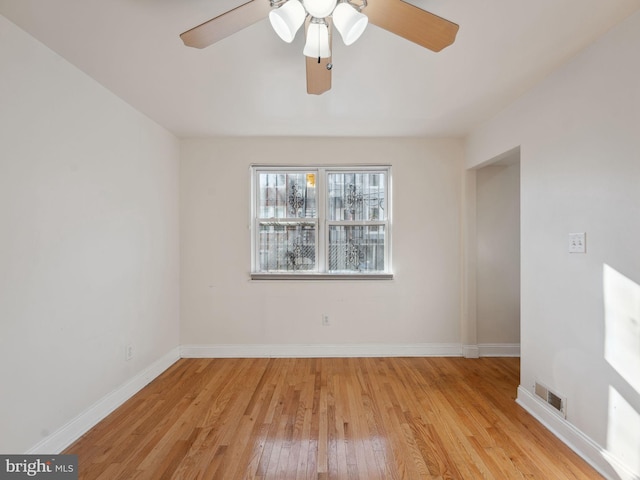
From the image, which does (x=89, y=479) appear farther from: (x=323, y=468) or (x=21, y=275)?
(x=323, y=468)

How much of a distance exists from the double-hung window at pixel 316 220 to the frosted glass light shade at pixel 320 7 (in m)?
2.29

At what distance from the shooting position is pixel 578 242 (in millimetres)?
1889

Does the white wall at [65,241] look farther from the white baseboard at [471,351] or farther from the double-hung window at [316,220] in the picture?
the white baseboard at [471,351]

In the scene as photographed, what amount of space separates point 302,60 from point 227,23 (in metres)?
0.78

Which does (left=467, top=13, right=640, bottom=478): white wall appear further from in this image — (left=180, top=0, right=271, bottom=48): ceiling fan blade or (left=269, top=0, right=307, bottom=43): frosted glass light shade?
(left=180, top=0, right=271, bottom=48): ceiling fan blade

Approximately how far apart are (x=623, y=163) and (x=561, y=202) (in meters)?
0.44

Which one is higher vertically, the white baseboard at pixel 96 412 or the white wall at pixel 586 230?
the white wall at pixel 586 230

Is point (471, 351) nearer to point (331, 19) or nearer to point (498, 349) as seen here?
point (498, 349)

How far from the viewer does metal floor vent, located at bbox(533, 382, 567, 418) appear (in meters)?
2.01

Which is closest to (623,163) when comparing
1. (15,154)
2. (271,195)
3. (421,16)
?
(421,16)

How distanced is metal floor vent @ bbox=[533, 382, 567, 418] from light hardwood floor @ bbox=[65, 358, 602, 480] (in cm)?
18

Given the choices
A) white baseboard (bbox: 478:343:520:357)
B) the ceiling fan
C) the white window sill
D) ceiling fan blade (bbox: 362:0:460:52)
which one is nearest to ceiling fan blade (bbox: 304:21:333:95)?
the ceiling fan

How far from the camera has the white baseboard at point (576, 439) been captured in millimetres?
1638

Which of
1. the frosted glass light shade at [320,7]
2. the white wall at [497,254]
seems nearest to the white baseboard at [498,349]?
the white wall at [497,254]
